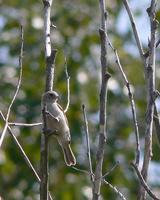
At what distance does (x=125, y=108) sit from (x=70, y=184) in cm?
103

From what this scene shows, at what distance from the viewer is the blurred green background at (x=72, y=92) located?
21.8 feet

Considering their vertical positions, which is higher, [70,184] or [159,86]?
[159,86]

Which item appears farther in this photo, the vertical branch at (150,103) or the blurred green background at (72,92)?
the blurred green background at (72,92)

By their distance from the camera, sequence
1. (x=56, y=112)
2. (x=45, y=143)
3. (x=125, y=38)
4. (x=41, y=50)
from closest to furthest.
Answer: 1. (x=45, y=143)
2. (x=56, y=112)
3. (x=41, y=50)
4. (x=125, y=38)

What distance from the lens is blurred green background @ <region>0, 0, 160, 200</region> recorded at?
6.64 metres

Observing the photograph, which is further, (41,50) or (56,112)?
(41,50)

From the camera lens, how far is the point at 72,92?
6637mm

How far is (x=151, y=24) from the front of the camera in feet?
12.2

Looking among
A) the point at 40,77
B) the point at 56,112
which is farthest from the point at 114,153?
the point at 56,112

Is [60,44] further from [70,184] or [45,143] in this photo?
[45,143]

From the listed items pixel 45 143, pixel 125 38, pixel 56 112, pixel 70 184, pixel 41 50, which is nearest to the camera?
pixel 45 143

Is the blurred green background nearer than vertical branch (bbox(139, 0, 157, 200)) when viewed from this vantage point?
No

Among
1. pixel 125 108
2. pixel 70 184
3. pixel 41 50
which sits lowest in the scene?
pixel 70 184

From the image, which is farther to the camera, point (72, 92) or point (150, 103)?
point (72, 92)
